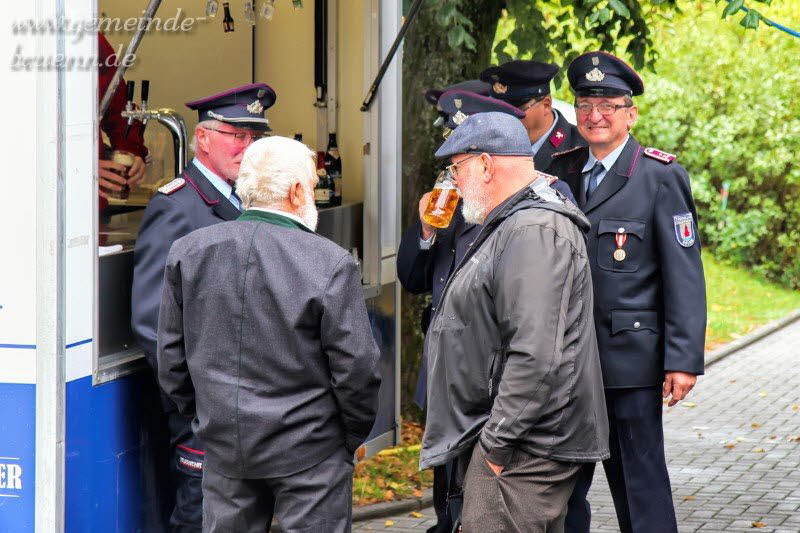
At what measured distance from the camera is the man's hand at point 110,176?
4719mm

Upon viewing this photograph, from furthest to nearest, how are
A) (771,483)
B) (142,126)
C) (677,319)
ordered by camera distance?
(771,483), (142,126), (677,319)

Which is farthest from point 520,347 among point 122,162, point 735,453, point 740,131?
point 740,131

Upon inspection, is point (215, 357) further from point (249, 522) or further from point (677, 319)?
point (677, 319)

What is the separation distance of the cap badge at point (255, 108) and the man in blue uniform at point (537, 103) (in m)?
1.21

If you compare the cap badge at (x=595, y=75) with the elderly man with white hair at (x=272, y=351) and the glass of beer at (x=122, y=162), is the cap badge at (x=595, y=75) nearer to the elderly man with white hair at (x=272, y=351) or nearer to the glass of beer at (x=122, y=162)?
the elderly man with white hair at (x=272, y=351)

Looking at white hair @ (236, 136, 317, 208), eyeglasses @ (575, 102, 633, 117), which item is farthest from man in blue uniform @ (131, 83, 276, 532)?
eyeglasses @ (575, 102, 633, 117)

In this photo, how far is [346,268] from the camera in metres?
3.57

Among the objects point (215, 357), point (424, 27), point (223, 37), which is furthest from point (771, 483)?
point (215, 357)

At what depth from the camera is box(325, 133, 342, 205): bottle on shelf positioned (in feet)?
19.8

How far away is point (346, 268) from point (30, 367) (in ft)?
3.41

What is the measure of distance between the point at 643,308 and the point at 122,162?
2117 millimetres

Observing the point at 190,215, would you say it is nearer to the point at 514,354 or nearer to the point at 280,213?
the point at 280,213

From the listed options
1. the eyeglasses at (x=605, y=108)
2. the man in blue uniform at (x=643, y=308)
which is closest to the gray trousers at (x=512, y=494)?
the man in blue uniform at (x=643, y=308)

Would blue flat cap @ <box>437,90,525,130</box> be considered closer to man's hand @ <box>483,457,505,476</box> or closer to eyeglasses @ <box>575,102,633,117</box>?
eyeglasses @ <box>575,102,633,117</box>
